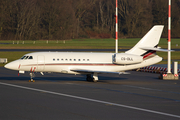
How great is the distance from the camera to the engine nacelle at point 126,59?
27.9 metres

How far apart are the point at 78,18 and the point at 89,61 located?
392 feet

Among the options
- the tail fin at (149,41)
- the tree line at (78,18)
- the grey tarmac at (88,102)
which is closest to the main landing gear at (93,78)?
A: the grey tarmac at (88,102)

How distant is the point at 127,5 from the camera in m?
156

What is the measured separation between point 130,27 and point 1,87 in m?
130

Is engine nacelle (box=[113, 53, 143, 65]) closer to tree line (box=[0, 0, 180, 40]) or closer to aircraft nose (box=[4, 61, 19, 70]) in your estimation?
aircraft nose (box=[4, 61, 19, 70])

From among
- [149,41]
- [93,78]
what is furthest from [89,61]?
[149,41]

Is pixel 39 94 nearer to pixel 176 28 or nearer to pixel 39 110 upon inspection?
pixel 39 110

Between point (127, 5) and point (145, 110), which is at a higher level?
point (127, 5)

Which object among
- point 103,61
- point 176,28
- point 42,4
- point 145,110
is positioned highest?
point 42,4

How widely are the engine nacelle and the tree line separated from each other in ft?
291

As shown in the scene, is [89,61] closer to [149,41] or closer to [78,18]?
[149,41]

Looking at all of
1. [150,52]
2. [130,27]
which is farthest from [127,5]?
[150,52]

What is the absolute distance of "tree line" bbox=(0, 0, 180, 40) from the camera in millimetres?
114875

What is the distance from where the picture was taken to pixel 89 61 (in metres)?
28.1
